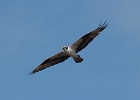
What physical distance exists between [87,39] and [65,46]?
1724mm

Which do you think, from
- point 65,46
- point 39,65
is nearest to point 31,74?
point 39,65

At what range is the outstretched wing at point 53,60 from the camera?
154ft

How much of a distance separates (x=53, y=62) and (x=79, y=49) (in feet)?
9.39

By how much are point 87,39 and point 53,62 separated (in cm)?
377

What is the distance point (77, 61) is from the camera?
45750 millimetres

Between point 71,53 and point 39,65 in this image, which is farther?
point 39,65

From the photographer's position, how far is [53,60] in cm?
4784

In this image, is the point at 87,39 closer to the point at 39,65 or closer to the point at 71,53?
the point at 71,53

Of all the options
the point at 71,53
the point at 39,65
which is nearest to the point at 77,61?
the point at 71,53

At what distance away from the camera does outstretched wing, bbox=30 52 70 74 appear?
47031mm

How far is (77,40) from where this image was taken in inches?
1799

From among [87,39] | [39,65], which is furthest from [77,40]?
[39,65]

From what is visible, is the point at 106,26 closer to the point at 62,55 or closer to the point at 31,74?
the point at 62,55

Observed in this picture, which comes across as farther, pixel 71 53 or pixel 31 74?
pixel 31 74
